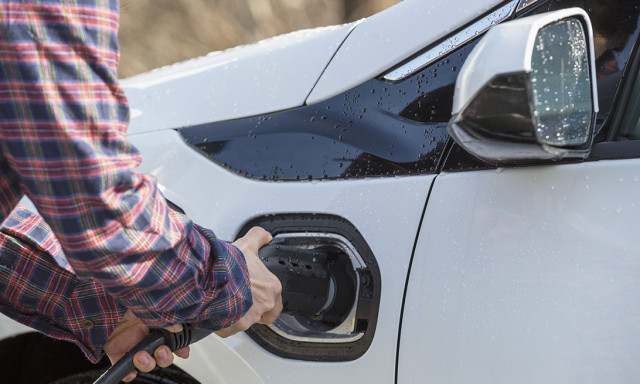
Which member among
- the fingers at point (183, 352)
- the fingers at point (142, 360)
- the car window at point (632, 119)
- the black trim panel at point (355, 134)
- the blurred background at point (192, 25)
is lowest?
the blurred background at point (192, 25)

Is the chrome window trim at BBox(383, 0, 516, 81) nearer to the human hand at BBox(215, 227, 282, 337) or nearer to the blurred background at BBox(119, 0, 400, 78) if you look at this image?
the human hand at BBox(215, 227, 282, 337)

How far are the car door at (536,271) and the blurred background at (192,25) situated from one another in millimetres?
5933

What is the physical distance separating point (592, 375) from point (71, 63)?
0.97 m

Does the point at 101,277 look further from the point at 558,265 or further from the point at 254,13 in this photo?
the point at 254,13

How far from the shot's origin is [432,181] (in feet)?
4.46

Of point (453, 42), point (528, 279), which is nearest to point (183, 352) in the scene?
point (528, 279)

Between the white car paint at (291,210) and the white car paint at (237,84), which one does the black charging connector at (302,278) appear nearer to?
the white car paint at (291,210)

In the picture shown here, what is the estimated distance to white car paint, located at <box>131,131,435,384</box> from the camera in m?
1.38

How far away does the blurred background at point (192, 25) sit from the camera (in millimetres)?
6738

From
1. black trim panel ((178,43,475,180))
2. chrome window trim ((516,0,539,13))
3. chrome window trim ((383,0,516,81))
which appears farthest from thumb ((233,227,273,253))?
chrome window trim ((516,0,539,13))

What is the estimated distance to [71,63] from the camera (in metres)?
0.92

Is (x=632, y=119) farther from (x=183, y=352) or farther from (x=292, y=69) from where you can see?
(x=183, y=352)

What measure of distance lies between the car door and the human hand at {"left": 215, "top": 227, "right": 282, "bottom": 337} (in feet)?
0.91

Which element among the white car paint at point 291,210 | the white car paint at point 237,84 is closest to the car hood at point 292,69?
the white car paint at point 237,84
